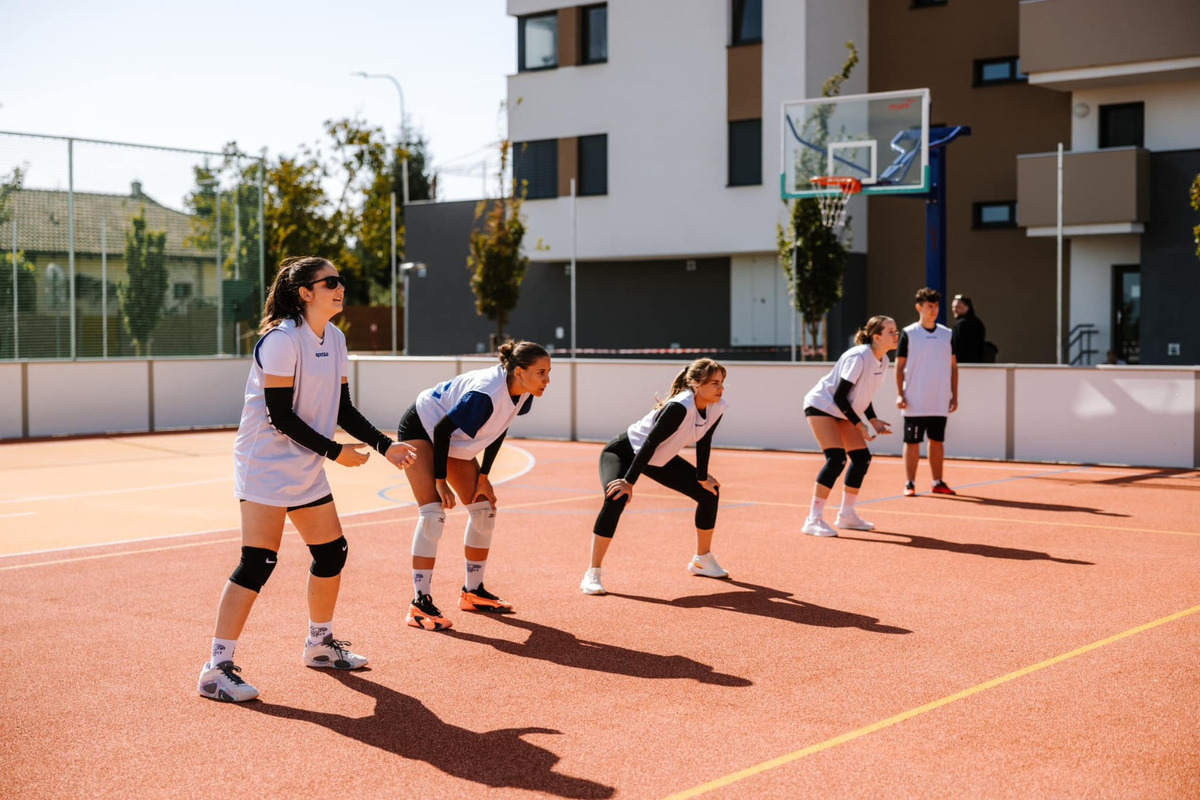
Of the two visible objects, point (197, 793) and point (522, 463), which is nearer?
point (197, 793)

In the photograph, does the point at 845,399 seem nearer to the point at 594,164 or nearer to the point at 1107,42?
the point at 1107,42

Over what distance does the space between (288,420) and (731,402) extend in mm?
14098

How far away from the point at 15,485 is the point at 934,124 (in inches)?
912

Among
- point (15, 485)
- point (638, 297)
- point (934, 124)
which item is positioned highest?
point (934, 124)

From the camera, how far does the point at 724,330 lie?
34812 mm

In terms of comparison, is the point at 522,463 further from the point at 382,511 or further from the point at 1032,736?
the point at 1032,736

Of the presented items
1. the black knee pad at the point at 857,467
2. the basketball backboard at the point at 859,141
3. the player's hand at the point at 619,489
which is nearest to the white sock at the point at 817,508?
the black knee pad at the point at 857,467

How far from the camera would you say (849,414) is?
35.1 feet

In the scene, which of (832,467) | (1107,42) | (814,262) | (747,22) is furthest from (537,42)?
(832,467)

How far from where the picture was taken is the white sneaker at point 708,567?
30.0 feet

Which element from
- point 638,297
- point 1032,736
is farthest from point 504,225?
point 1032,736

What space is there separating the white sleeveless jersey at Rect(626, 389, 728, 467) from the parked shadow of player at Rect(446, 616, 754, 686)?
1531 mm

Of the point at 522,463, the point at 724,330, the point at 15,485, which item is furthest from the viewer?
the point at 724,330

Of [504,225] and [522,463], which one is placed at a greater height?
[504,225]
